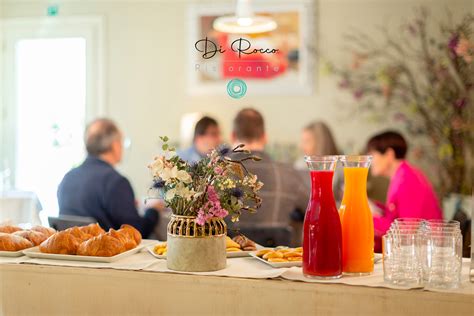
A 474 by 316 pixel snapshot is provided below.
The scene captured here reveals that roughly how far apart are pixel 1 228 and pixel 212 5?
135 inches

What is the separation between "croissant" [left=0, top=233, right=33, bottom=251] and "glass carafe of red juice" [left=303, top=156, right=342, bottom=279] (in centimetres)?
74

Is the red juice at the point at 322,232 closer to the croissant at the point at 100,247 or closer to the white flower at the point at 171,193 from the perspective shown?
the white flower at the point at 171,193

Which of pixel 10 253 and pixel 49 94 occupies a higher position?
pixel 49 94

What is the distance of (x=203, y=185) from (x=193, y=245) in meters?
0.13

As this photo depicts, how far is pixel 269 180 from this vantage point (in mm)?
2932

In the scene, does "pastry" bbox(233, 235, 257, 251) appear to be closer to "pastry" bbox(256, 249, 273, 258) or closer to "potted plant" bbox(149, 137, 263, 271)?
"pastry" bbox(256, 249, 273, 258)

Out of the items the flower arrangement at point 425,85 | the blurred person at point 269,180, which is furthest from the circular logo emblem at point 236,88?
the flower arrangement at point 425,85

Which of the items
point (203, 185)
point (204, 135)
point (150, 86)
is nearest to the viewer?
point (203, 185)

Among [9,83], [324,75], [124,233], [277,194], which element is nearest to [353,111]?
[324,75]

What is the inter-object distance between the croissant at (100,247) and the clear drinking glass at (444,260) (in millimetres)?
725

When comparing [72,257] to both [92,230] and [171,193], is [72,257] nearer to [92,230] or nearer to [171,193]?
[92,230]

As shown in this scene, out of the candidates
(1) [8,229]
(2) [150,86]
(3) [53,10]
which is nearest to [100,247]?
(1) [8,229]

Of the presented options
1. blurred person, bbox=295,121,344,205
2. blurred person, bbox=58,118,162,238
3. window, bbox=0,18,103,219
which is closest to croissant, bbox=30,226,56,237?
blurred person, bbox=58,118,162,238

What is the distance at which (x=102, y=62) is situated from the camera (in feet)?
16.7
